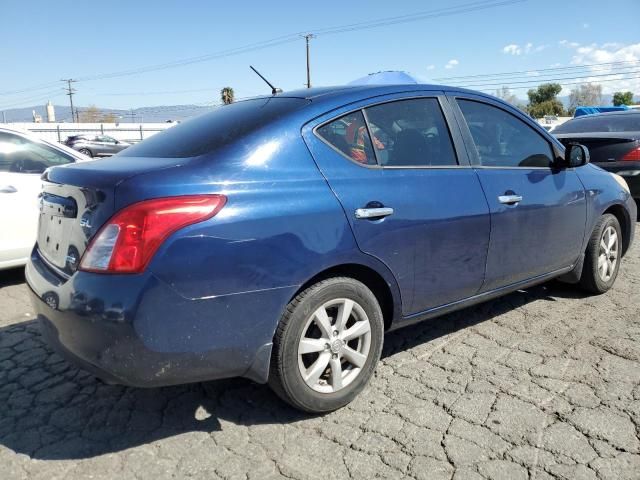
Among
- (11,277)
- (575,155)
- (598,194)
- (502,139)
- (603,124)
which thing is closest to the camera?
(502,139)

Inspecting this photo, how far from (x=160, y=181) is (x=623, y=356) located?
115 inches

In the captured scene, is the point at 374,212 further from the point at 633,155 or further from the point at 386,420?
the point at 633,155

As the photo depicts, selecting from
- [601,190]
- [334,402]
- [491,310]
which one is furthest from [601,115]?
[334,402]

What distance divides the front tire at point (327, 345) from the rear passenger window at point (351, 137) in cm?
65

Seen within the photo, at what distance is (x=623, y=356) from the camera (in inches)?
129

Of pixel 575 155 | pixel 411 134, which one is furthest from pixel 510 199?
pixel 575 155

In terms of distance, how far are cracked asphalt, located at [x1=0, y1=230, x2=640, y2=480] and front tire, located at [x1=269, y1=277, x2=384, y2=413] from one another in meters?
0.16

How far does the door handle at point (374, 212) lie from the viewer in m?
2.60

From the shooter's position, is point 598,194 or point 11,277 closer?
point 598,194

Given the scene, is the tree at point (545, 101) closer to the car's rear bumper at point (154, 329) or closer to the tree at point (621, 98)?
the tree at point (621, 98)

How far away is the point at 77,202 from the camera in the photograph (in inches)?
92.9

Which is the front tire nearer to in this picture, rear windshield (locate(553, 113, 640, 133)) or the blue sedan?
the blue sedan

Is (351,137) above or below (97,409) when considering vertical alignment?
above

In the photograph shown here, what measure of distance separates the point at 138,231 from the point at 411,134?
1.68m
